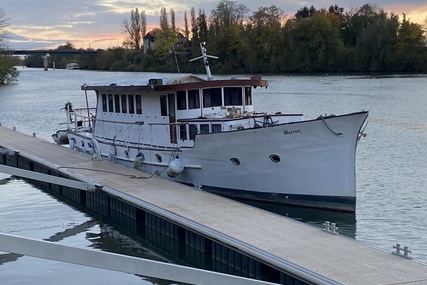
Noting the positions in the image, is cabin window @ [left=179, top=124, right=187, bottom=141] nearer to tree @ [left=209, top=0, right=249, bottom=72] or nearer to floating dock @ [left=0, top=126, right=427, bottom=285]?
floating dock @ [left=0, top=126, right=427, bottom=285]

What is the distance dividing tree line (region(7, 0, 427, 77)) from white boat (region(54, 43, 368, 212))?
61.8 meters

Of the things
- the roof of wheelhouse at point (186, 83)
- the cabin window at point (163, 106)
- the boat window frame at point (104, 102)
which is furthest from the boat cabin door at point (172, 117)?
the boat window frame at point (104, 102)

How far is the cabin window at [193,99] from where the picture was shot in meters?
20.5

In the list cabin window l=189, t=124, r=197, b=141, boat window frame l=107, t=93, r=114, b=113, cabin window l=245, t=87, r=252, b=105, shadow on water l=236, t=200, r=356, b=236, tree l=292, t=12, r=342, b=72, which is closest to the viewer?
shadow on water l=236, t=200, r=356, b=236

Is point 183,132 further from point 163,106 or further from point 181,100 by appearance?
point 163,106

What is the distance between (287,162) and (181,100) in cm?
426

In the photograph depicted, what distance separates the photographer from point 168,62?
331 ft

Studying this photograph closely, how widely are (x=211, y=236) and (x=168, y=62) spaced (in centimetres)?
8849

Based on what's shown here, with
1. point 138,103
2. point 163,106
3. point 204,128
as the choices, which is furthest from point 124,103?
point 204,128

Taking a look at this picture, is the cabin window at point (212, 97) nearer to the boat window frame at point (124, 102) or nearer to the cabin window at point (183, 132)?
the cabin window at point (183, 132)

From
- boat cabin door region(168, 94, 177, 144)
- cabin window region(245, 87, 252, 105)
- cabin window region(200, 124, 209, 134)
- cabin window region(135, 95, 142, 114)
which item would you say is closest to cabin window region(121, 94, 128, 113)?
cabin window region(135, 95, 142, 114)

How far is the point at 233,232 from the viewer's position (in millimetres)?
13500

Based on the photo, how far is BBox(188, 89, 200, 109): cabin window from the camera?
20547 millimetres

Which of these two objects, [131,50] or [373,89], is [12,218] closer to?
[373,89]
